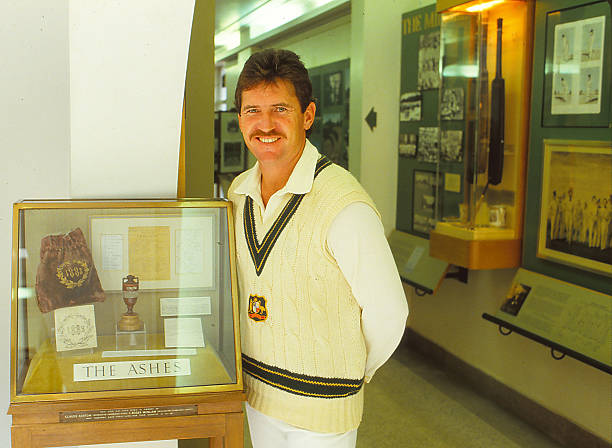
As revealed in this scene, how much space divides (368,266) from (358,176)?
3722mm

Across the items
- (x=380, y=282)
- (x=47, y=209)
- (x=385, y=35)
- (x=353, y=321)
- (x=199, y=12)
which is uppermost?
(x=385, y=35)

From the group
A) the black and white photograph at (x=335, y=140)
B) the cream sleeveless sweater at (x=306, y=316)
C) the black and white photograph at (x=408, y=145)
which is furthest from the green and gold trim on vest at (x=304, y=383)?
the black and white photograph at (x=335, y=140)

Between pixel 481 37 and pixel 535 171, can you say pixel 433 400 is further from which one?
pixel 481 37

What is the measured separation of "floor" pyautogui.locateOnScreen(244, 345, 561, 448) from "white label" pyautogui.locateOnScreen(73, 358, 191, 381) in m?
2.16

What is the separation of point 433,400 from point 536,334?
102 centimetres

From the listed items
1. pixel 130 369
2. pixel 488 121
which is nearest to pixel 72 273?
pixel 130 369

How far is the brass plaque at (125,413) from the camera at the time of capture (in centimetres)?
172

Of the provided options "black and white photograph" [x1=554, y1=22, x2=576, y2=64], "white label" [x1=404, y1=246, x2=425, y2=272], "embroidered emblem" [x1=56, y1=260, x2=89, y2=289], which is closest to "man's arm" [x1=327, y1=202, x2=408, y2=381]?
"embroidered emblem" [x1=56, y1=260, x2=89, y2=289]

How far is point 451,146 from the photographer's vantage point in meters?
4.52

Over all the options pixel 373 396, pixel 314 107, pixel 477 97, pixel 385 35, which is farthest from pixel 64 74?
pixel 385 35

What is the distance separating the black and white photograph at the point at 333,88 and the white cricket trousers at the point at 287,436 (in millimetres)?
3787

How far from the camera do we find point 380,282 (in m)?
1.87

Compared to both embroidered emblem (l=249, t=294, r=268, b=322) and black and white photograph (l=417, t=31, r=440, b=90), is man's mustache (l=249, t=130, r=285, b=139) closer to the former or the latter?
embroidered emblem (l=249, t=294, r=268, b=322)

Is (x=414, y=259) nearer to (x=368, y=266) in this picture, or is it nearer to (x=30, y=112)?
(x=30, y=112)
